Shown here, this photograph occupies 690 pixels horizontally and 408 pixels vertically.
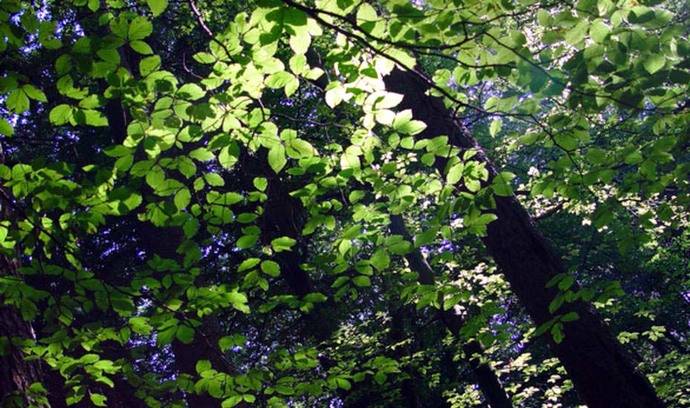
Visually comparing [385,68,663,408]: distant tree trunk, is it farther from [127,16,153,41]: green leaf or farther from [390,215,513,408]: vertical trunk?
[390,215,513,408]: vertical trunk

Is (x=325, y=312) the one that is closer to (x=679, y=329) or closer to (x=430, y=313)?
(x=430, y=313)

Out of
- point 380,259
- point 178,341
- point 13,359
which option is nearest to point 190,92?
point 380,259

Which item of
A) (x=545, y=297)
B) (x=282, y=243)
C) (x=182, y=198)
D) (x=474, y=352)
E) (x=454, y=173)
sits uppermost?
(x=474, y=352)

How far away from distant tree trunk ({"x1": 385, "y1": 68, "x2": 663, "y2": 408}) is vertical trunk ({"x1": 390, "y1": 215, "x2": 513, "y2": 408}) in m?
4.57

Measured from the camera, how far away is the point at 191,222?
2.64 meters

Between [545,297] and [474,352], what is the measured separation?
22.4 ft

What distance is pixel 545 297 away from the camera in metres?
3.87

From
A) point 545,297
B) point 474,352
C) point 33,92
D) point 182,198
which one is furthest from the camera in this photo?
point 474,352

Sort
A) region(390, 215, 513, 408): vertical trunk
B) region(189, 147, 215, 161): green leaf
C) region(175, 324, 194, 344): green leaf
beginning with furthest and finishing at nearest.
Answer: region(390, 215, 513, 408): vertical trunk → region(175, 324, 194, 344): green leaf → region(189, 147, 215, 161): green leaf

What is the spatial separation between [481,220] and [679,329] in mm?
20979

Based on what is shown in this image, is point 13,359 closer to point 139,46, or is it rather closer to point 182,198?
point 182,198

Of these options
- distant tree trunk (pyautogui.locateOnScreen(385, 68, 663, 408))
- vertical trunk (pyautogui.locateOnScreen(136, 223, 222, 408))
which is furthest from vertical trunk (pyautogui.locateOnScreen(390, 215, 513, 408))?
distant tree trunk (pyautogui.locateOnScreen(385, 68, 663, 408))

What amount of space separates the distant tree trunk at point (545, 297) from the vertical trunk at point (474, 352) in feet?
15.0

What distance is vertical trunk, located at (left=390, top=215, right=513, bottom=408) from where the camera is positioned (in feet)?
30.2
